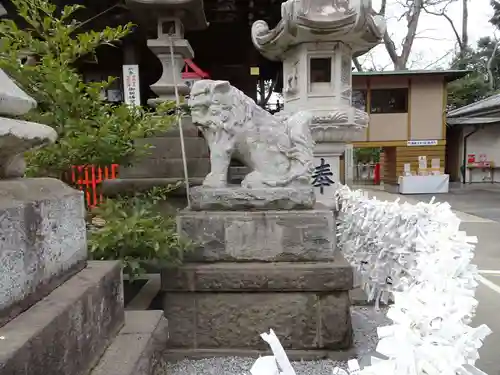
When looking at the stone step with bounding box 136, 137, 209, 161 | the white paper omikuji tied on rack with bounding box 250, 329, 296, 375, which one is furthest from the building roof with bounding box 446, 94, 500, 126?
the white paper omikuji tied on rack with bounding box 250, 329, 296, 375

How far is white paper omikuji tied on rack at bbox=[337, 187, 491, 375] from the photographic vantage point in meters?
1.05

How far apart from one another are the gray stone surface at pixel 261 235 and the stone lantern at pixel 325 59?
2947 millimetres

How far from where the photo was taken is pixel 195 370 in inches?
114

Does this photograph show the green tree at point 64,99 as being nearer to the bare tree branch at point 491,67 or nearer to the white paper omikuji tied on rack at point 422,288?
the white paper omikuji tied on rack at point 422,288

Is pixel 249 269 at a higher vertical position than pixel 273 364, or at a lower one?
lower

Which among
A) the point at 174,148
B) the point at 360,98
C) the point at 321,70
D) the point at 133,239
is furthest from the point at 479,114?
the point at 133,239

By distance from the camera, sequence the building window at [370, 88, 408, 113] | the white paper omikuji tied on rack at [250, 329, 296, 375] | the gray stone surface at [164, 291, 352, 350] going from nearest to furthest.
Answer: the white paper omikuji tied on rack at [250, 329, 296, 375]
the gray stone surface at [164, 291, 352, 350]
the building window at [370, 88, 408, 113]

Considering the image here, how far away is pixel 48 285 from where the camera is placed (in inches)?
57.3

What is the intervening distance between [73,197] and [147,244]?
0.96m

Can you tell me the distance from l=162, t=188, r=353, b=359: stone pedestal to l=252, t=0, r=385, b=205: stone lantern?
298 cm

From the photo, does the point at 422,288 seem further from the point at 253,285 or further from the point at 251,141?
the point at 251,141

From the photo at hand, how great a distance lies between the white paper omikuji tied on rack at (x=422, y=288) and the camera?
1.05 m

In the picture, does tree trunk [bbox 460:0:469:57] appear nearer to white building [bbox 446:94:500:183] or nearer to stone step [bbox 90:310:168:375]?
white building [bbox 446:94:500:183]

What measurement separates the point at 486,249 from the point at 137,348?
6469mm
